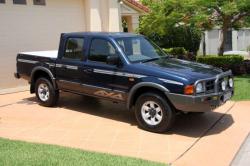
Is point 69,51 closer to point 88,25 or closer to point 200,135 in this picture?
point 200,135

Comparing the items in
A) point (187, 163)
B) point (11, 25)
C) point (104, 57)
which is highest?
point (11, 25)

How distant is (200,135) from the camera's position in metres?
8.19

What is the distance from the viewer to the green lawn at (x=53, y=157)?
6328mm

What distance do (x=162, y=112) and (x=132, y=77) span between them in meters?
0.93

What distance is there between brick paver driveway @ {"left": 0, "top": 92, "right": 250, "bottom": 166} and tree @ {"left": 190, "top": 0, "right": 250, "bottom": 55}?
4.21 metres

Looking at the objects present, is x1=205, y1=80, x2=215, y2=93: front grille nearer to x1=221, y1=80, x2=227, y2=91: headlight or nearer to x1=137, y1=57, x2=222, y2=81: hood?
x1=137, y1=57, x2=222, y2=81: hood

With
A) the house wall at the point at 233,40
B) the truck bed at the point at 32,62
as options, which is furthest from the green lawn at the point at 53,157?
the house wall at the point at 233,40

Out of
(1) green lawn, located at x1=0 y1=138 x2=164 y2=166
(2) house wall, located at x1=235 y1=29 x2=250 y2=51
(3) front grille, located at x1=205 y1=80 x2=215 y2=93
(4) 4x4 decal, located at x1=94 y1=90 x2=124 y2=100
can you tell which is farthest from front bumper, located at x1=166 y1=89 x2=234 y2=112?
Result: (2) house wall, located at x1=235 y1=29 x2=250 y2=51

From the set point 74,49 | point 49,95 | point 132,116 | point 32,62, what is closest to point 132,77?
point 132,116

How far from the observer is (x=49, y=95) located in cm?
1032

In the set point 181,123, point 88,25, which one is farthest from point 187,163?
point 88,25

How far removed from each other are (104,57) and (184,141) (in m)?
2.53

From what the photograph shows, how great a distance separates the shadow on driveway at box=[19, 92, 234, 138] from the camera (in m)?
8.54

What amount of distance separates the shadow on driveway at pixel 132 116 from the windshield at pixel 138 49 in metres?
1.12
